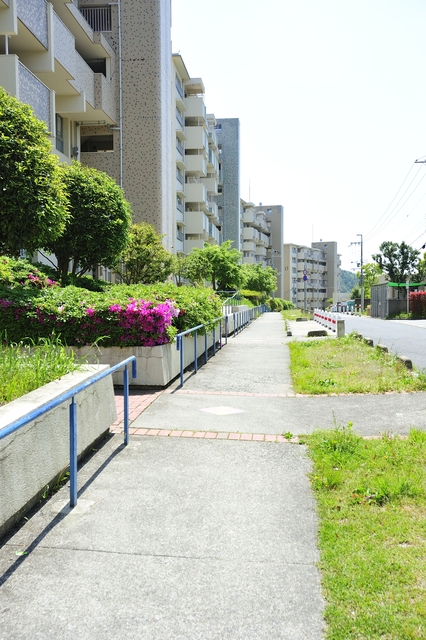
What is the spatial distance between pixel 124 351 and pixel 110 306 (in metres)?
0.79

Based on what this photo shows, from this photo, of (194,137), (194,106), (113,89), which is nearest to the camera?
(113,89)

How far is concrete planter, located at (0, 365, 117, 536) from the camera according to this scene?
3.58 metres

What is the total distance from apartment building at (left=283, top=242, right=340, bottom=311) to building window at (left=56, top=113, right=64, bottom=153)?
100 meters

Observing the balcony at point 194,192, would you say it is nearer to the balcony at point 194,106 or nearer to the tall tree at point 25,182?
the balcony at point 194,106

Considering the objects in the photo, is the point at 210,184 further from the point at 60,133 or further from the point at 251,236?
the point at 251,236

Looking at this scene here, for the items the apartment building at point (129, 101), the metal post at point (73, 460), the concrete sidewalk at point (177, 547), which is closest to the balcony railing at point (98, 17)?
the apartment building at point (129, 101)

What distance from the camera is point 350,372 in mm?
10391

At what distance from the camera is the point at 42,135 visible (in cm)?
1130

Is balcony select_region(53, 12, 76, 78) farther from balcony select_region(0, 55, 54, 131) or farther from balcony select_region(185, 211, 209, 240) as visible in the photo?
balcony select_region(185, 211, 209, 240)

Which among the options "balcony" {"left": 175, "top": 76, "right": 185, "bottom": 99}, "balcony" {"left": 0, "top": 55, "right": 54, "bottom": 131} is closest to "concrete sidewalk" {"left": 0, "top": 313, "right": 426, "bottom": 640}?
"balcony" {"left": 0, "top": 55, "right": 54, "bottom": 131}

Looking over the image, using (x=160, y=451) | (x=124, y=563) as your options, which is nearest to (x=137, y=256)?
(x=160, y=451)

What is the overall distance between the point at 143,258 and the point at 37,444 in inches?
795

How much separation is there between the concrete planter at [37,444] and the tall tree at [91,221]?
A: 11.4 meters

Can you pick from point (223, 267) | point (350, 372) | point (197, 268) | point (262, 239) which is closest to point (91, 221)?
point (350, 372)
